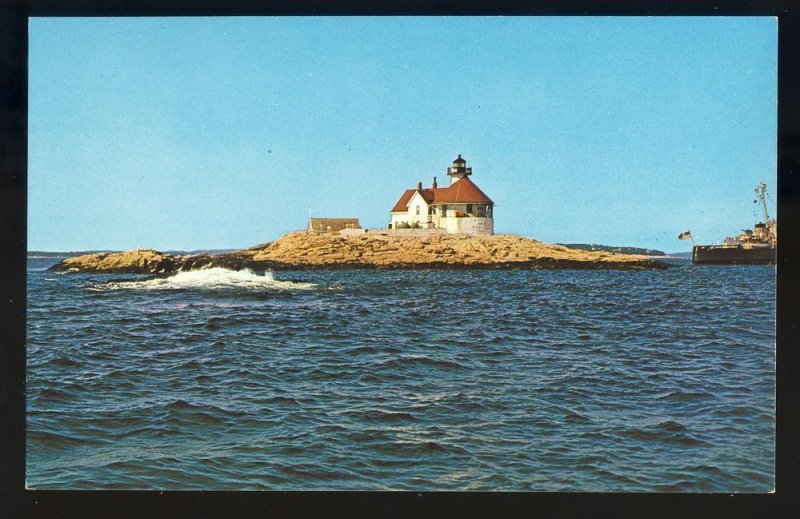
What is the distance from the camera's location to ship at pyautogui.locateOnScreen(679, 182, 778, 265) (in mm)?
6816

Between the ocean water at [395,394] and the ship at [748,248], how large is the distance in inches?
32.6

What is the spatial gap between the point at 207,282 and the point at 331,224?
2.50 metres

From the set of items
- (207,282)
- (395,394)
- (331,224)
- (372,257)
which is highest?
(331,224)

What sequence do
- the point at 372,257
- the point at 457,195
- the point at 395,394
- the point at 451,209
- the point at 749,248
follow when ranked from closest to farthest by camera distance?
the point at 395,394 < the point at 749,248 < the point at 457,195 < the point at 372,257 < the point at 451,209

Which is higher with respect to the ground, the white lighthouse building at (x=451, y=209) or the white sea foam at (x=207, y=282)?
the white lighthouse building at (x=451, y=209)

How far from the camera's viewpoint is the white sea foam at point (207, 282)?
9555 millimetres

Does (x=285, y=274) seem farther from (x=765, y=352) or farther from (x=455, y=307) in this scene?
(x=765, y=352)

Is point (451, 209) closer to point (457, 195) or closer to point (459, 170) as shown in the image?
point (457, 195)

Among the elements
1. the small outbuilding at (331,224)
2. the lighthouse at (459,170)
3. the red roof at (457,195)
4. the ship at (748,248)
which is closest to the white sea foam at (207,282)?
the small outbuilding at (331,224)

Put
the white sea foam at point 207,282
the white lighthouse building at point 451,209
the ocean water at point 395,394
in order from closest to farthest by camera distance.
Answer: the ocean water at point 395,394 → the white sea foam at point 207,282 → the white lighthouse building at point 451,209

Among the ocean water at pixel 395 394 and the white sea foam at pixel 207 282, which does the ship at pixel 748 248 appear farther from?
the white sea foam at pixel 207 282

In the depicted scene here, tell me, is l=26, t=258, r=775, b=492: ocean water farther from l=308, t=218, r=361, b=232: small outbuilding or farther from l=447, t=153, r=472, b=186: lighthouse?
l=447, t=153, r=472, b=186: lighthouse

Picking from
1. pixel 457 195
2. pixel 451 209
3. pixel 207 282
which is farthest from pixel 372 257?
pixel 207 282

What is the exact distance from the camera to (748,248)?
9.57 meters
